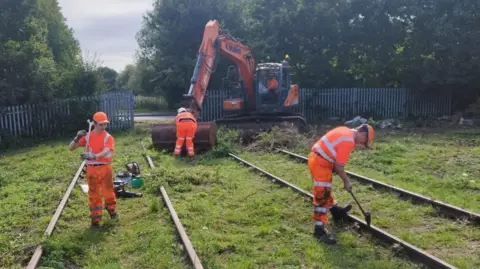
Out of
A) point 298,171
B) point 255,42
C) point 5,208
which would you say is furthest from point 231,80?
point 5,208

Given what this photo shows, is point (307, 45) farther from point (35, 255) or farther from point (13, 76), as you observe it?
point (35, 255)

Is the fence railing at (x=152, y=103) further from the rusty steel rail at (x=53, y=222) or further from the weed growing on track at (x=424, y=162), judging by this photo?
the rusty steel rail at (x=53, y=222)

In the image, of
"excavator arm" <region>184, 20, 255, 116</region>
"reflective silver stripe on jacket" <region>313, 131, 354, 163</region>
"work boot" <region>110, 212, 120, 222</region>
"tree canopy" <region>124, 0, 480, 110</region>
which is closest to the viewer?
"reflective silver stripe on jacket" <region>313, 131, 354, 163</region>

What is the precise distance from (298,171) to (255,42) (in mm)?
17422

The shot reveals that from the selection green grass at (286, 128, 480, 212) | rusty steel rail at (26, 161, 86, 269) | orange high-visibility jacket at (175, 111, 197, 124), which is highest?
orange high-visibility jacket at (175, 111, 197, 124)

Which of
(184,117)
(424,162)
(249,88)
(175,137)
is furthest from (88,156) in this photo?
(249,88)

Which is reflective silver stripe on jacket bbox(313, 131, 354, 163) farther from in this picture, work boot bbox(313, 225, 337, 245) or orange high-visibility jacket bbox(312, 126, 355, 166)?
work boot bbox(313, 225, 337, 245)

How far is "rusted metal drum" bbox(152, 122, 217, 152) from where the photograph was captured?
1410 cm

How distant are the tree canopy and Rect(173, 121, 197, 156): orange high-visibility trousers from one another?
12114 mm

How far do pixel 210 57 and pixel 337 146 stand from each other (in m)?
10.2

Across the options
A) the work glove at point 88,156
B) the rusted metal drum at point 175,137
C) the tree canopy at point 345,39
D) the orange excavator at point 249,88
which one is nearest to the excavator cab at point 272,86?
the orange excavator at point 249,88

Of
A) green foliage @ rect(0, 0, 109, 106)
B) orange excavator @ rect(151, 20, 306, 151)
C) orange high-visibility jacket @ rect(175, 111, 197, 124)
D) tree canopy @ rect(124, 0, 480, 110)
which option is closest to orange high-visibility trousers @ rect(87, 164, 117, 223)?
orange high-visibility jacket @ rect(175, 111, 197, 124)

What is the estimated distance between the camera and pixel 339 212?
7023 mm

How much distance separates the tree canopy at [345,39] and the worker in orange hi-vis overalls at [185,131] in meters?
12.0
